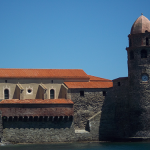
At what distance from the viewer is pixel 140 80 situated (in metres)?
65.2

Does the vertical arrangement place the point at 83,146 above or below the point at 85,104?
below

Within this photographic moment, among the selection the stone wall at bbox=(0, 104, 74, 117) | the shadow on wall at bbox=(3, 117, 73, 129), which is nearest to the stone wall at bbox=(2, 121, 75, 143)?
the shadow on wall at bbox=(3, 117, 73, 129)

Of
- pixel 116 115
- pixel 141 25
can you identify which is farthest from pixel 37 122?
pixel 141 25

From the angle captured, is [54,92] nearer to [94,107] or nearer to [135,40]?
[94,107]

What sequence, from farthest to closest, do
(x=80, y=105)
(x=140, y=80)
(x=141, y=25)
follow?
1. (x=80, y=105)
2. (x=141, y=25)
3. (x=140, y=80)

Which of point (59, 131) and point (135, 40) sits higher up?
point (135, 40)

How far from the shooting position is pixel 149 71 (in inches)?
2571

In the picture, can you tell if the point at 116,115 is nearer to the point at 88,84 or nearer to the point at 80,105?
the point at 80,105

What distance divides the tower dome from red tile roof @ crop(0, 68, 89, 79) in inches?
424

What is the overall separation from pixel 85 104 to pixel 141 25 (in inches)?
525

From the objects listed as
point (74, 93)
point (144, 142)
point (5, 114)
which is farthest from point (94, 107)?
point (5, 114)

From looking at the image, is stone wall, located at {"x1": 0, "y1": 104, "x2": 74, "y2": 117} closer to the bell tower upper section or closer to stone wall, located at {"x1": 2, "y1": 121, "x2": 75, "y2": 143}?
stone wall, located at {"x1": 2, "y1": 121, "x2": 75, "y2": 143}

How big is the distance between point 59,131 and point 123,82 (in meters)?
11.4

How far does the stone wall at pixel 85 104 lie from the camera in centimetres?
6631
